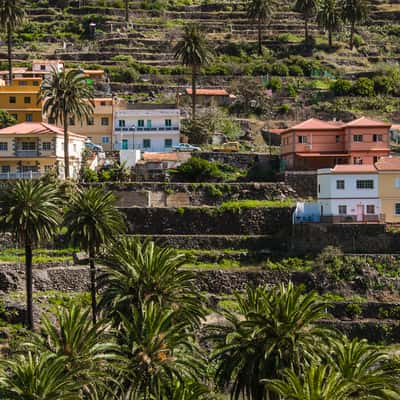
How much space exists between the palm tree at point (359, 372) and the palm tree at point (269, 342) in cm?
→ 120

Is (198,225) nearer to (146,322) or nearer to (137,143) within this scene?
(137,143)

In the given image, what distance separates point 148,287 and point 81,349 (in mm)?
8427

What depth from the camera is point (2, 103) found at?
101 m

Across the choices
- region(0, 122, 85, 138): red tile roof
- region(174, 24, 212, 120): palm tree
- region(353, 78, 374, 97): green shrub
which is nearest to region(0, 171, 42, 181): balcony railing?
region(0, 122, 85, 138): red tile roof

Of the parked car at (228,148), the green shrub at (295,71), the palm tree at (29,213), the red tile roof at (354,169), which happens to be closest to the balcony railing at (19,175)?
the parked car at (228,148)

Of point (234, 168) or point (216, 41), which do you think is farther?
point (216, 41)

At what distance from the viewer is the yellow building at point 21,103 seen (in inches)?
3888

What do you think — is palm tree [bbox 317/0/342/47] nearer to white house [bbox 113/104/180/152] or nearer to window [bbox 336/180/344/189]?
white house [bbox 113/104/180/152]

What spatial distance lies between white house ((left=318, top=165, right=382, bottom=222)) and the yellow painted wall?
1.45 ft

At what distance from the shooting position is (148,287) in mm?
47781

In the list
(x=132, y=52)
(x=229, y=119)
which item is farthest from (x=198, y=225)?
(x=132, y=52)

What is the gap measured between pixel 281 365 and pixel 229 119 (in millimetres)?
63195

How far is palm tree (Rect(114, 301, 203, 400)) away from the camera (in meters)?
40.4

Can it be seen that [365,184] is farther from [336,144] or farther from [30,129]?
[30,129]
